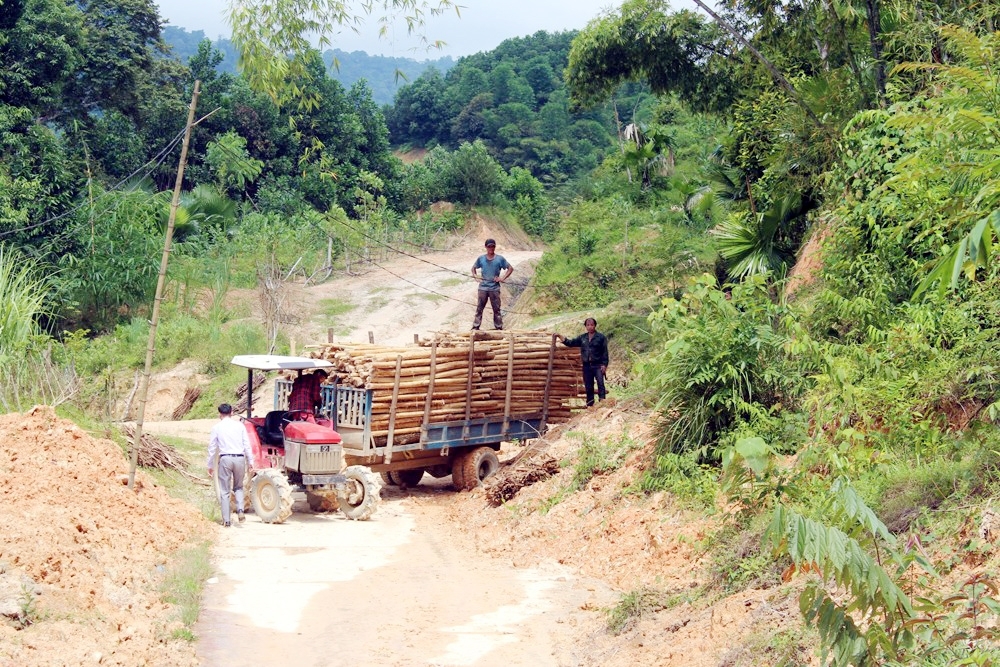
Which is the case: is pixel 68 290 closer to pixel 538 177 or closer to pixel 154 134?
pixel 154 134

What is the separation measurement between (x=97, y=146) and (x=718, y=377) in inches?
1283

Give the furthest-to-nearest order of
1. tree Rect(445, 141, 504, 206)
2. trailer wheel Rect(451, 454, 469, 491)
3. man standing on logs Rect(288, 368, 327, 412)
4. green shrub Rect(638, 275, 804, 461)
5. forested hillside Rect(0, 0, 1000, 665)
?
tree Rect(445, 141, 504, 206)
trailer wheel Rect(451, 454, 469, 491)
man standing on logs Rect(288, 368, 327, 412)
green shrub Rect(638, 275, 804, 461)
forested hillside Rect(0, 0, 1000, 665)

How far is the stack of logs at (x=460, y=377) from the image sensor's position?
14.6 metres

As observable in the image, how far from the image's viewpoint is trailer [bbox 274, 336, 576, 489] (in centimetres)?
1456

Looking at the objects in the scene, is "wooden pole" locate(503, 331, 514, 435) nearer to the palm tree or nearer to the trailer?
the trailer

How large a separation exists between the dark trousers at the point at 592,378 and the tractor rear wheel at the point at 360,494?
4454 millimetres

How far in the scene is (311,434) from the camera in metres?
13.5

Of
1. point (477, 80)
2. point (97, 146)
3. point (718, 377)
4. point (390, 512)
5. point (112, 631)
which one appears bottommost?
point (390, 512)

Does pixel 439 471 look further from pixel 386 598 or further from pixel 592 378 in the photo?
pixel 386 598

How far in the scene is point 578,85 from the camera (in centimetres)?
2125

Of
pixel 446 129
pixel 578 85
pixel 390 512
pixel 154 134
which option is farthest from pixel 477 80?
pixel 390 512

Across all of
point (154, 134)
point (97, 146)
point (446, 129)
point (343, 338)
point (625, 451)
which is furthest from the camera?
point (446, 129)

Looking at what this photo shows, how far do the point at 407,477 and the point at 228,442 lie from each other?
13.4 ft

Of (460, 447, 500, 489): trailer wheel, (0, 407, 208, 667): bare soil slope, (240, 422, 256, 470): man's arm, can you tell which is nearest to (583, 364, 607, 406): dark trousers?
(460, 447, 500, 489): trailer wheel
